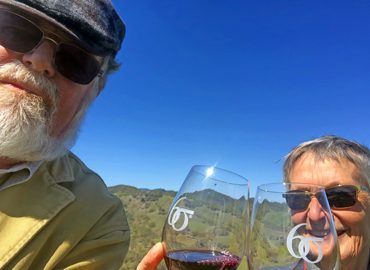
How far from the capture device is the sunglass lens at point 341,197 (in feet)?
9.27

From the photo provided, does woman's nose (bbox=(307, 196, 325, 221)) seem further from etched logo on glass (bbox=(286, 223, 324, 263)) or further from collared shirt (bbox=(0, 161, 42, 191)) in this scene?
collared shirt (bbox=(0, 161, 42, 191))

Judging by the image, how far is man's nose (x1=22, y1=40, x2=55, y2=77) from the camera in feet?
7.82

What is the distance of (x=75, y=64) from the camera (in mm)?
2533

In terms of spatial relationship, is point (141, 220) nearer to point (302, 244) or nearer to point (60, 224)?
point (60, 224)

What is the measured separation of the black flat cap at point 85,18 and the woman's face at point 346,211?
185 centimetres

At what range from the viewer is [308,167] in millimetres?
3121

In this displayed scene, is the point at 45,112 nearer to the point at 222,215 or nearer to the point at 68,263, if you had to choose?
the point at 68,263

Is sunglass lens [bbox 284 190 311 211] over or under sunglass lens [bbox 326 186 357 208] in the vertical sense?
under

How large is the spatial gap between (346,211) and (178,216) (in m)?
1.75

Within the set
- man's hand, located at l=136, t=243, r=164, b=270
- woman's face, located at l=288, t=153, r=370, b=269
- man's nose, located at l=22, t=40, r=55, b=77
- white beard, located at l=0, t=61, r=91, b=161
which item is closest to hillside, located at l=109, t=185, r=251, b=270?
woman's face, located at l=288, t=153, r=370, b=269

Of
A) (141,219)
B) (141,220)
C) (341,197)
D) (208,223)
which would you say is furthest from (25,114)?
(141,219)

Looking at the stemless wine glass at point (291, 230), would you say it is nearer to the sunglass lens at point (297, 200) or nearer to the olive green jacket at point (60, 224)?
the sunglass lens at point (297, 200)

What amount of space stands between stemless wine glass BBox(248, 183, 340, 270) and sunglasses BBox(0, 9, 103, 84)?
1.61 m

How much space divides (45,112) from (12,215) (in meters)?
0.68
